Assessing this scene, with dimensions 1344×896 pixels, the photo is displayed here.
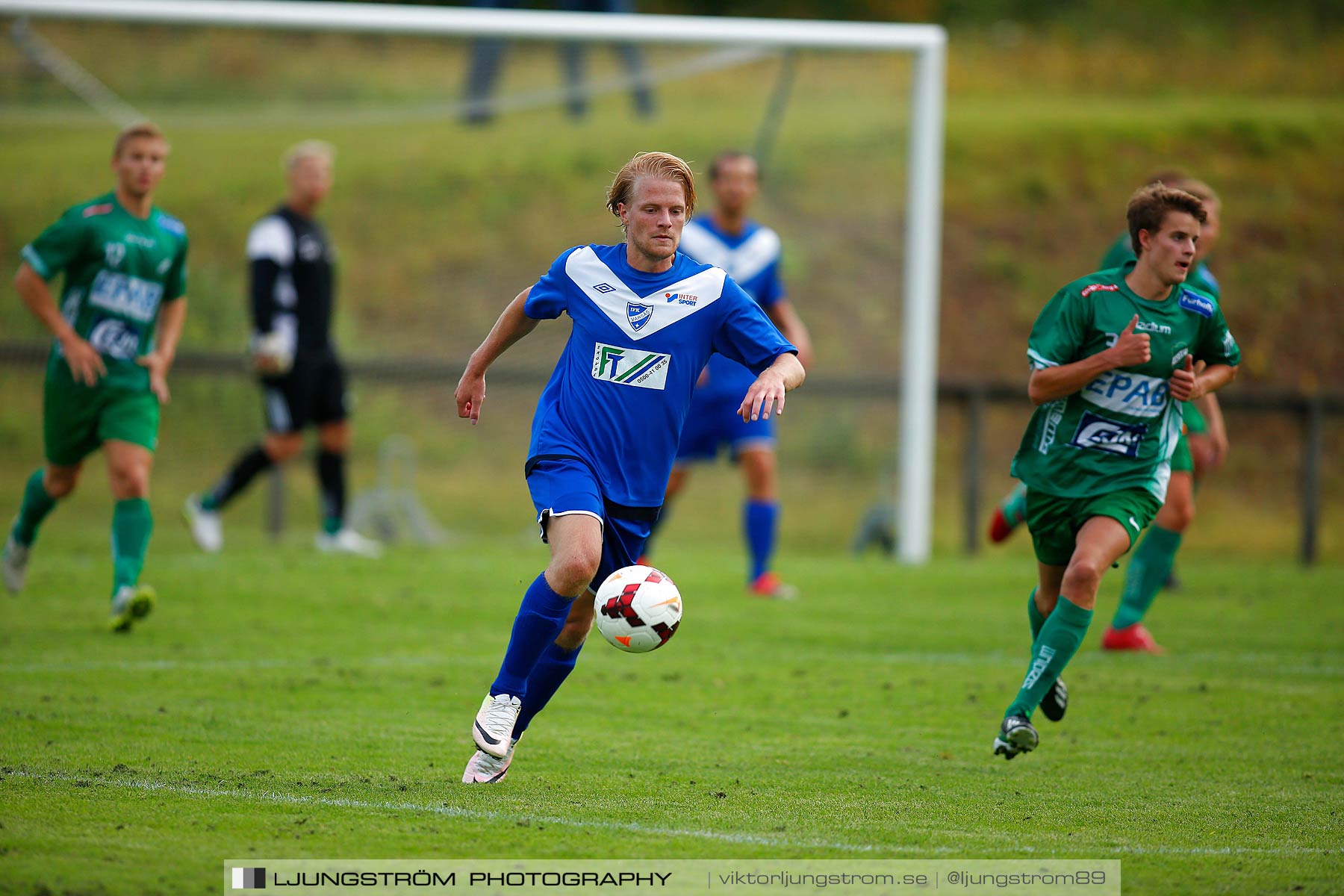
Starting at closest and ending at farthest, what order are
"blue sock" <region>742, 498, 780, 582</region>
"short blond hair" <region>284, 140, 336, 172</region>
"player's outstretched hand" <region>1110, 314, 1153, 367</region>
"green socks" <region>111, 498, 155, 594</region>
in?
"player's outstretched hand" <region>1110, 314, 1153, 367</region>, "green socks" <region>111, 498, 155, 594</region>, "blue sock" <region>742, 498, 780, 582</region>, "short blond hair" <region>284, 140, 336, 172</region>

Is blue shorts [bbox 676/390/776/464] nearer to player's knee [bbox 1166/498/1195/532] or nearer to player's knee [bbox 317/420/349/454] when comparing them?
player's knee [bbox 1166/498/1195/532]

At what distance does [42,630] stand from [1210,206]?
6148 mm

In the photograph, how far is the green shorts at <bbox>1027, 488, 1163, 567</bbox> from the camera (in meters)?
5.63

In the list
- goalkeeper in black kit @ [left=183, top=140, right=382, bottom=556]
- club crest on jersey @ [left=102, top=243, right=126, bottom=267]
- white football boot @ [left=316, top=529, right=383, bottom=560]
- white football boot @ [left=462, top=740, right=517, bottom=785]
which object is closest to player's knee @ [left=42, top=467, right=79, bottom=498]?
club crest on jersey @ [left=102, top=243, right=126, bottom=267]

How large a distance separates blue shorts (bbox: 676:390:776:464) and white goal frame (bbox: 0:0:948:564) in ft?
8.55

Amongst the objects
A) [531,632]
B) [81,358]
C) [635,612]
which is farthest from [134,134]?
[635,612]

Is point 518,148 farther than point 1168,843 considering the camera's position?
Yes

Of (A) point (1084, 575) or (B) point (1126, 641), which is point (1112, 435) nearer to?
(A) point (1084, 575)

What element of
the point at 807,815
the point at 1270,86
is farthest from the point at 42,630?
the point at 1270,86

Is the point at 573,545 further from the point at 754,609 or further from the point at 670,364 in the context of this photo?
the point at 754,609

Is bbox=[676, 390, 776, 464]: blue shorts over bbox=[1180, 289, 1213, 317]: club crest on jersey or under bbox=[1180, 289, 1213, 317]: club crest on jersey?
under

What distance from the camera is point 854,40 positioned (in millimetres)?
12055

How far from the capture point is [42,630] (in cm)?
784

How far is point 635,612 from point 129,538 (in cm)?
393
